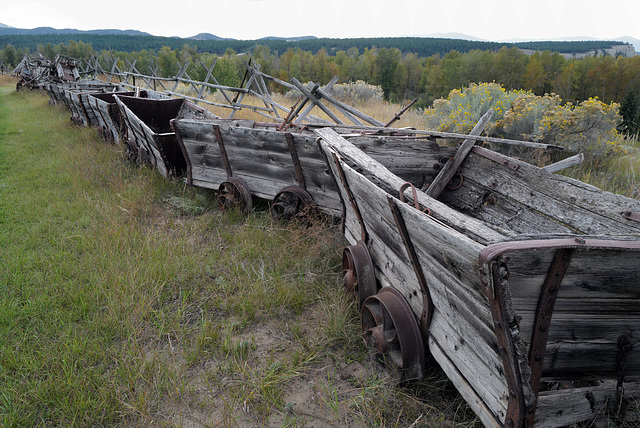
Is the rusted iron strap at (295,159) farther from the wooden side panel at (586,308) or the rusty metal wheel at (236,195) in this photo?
the wooden side panel at (586,308)

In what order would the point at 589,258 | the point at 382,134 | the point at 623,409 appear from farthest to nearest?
the point at 382,134 < the point at 623,409 < the point at 589,258

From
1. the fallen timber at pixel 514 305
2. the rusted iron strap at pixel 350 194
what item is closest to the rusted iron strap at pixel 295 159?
the rusted iron strap at pixel 350 194

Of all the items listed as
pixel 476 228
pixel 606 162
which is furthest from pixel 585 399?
pixel 606 162

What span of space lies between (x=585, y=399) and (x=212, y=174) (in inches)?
185

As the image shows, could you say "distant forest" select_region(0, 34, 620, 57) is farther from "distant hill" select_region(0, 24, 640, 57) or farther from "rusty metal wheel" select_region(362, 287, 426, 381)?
"rusty metal wheel" select_region(362, 287, 426, 381)

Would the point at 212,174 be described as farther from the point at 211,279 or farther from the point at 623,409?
the point at 623,409

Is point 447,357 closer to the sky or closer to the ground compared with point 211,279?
closer to the sky

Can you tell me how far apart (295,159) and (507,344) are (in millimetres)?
3173

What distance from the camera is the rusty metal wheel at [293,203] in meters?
4.11

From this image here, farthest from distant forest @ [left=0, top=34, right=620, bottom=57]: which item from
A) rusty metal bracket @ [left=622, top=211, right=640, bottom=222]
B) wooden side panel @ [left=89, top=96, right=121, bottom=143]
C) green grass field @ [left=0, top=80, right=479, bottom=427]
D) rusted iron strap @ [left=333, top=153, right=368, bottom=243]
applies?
rusty metal bracket @ [left=622, top=211, right=640, bottom=222]

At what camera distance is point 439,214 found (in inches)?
69.1

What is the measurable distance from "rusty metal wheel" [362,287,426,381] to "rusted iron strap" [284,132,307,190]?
2.03 m

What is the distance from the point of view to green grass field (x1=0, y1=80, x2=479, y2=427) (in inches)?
87.4

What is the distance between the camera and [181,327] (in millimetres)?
2939
